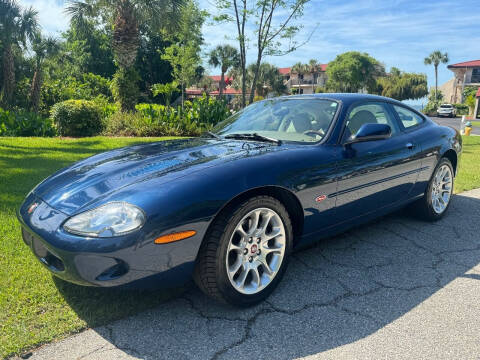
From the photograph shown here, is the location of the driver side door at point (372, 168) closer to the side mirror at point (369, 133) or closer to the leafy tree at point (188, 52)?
the side mirror at point (369, 133)

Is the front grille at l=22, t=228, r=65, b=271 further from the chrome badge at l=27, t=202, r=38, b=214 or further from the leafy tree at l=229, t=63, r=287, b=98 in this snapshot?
the leafy tree at l=229, t=63, r=287, b=98

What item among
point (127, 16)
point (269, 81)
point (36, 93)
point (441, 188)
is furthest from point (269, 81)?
point (441, 188)

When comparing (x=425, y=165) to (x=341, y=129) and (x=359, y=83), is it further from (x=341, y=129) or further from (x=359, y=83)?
(x=359, y=83)

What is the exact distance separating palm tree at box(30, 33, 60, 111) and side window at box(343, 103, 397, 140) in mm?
22298

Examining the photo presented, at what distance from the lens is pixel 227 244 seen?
215 cm

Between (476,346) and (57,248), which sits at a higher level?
(57,248)

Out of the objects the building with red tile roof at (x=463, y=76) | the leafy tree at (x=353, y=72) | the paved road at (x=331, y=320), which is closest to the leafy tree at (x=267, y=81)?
the leafy tree at (x=353, y=72)

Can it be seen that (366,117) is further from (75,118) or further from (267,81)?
(267,81)

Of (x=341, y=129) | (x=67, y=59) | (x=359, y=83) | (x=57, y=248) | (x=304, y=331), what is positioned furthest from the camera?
(x=359, y=83)

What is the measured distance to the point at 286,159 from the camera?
A: 2531 millimetres

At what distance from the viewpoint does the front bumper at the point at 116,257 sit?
187cm

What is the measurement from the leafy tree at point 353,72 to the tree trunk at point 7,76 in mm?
50378

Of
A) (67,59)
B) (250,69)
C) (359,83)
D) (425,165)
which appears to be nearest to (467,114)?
(359,83)

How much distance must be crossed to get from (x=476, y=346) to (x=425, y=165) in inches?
82.5
